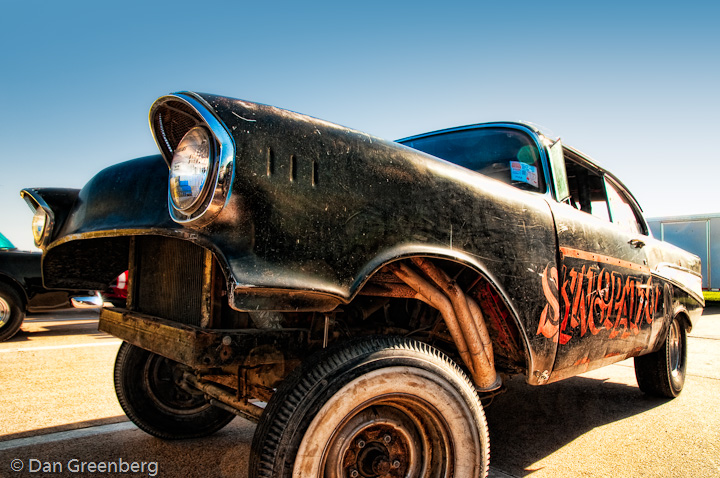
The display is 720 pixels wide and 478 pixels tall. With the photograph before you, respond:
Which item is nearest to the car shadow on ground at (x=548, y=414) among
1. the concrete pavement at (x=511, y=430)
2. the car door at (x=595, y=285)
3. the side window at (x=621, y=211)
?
the concrete pavement at (x=511, y=430)

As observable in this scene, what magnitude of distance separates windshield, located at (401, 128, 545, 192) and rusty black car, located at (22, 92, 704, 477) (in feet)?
0.05

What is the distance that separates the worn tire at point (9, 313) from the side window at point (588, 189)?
668cm

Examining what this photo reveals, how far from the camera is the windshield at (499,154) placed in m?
2.56

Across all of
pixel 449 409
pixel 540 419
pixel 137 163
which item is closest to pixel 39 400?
pixel 137 163

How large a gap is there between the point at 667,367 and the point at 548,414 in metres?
1.16

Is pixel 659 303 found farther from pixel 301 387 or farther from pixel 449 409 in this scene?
pixel 301 387

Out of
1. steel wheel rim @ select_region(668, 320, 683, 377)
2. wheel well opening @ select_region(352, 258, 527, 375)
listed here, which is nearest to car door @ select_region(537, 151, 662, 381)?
wheel well opening @ select_region(352, 258, 527, 375)

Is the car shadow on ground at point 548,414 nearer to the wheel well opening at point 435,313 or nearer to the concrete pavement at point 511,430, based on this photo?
the concrete pavement at point 511,430

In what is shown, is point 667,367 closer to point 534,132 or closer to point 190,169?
point 534,132

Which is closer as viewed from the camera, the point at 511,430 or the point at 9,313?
the point at 511,430

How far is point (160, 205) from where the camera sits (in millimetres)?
1662

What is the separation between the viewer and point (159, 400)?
265cm

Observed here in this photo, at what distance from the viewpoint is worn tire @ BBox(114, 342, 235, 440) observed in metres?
2.55

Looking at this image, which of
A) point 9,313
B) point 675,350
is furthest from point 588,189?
point 9,313
